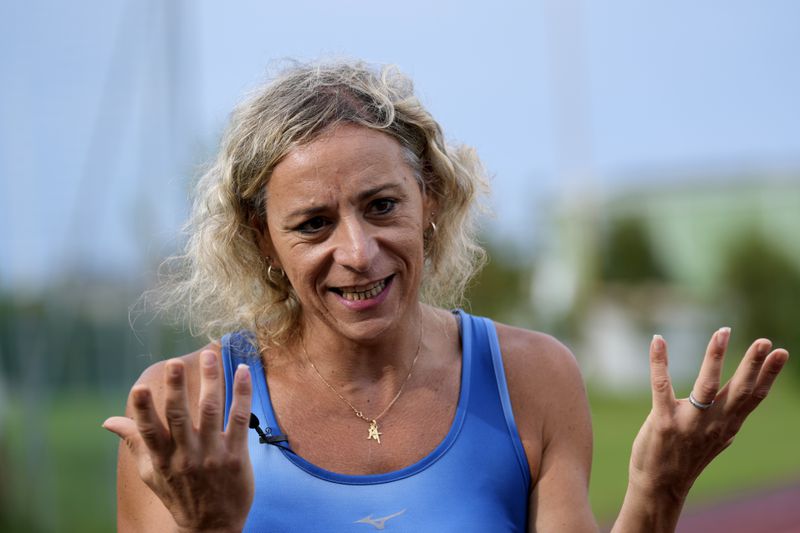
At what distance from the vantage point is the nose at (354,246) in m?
2.52

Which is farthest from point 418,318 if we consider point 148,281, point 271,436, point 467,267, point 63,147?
point 63,147

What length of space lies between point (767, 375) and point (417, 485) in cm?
80

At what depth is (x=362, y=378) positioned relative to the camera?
9.12ft

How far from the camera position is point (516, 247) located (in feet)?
99.8

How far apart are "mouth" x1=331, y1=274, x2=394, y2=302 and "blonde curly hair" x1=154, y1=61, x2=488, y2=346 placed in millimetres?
289

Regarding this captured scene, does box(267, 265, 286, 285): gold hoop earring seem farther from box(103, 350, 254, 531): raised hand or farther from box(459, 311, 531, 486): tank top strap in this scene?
box(103, 350, 254, 531): raised hand

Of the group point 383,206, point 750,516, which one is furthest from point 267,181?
point 750,516

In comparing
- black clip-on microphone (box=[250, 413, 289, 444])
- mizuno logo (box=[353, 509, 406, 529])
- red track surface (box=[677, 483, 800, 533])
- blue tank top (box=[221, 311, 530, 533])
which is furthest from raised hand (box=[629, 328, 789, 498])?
red track surface (box=[677, 483, 800, 533])

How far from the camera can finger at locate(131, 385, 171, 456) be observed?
212 centimetres

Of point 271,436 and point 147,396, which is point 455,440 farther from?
point 147,396

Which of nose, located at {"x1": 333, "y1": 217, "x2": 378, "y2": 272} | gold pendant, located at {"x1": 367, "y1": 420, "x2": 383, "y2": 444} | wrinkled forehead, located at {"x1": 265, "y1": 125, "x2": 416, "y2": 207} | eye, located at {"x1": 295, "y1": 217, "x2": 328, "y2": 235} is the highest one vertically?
wrinkled forehead, located at {"x1": 265, "y1": 125, "x2": 416, "y2": 207}

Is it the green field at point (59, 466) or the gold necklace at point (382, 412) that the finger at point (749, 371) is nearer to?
the gold necklace at point (382, 412)

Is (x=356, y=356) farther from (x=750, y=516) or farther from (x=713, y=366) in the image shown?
(x=750, y=516)

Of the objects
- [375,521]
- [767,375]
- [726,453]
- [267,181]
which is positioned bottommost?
[726,453]
